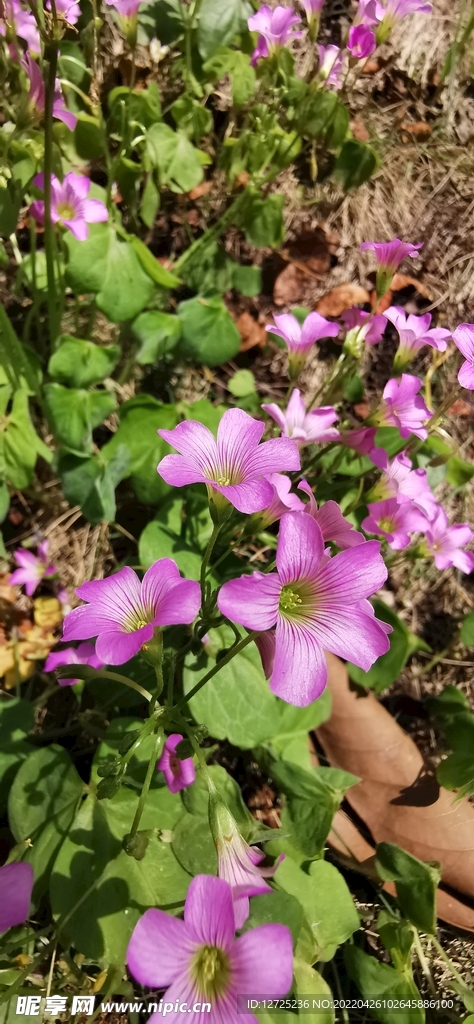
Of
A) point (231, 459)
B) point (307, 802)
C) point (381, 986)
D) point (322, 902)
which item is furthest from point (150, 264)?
point (381, 986)

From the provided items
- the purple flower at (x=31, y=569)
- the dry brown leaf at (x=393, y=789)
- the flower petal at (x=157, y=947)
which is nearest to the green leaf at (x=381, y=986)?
the dry brown leaf at (x=393, y=789)

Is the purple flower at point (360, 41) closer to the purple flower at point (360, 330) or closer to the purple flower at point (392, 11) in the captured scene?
the purple flower at point (392, 11)

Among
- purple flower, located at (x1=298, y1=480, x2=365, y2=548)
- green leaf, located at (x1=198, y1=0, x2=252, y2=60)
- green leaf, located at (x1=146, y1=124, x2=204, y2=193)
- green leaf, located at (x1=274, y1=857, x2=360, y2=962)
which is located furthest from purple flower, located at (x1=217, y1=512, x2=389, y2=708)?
green leaf, located at (x1=198, y1=0, x2=252, y2=60)

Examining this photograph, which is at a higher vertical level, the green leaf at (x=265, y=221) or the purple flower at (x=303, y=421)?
the green leaf at (x=265, y=221)

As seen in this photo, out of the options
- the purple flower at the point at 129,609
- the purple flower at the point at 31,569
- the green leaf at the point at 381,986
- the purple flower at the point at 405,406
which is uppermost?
the purple flower at the point at 405,406

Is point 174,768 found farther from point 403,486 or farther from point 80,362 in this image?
point 80,362

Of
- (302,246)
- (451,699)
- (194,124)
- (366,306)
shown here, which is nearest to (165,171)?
(194,124)
